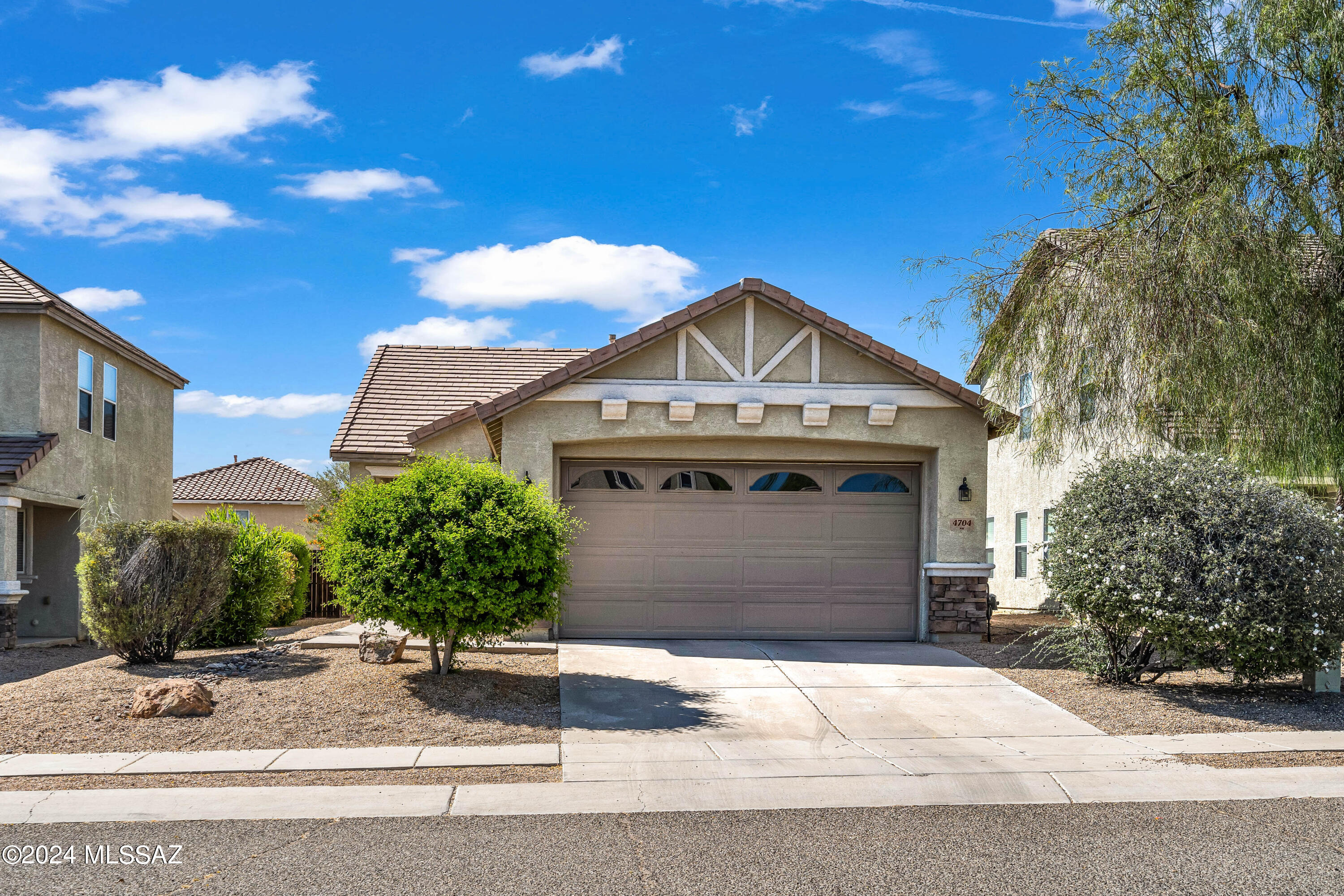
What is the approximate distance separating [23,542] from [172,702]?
32.8 feet

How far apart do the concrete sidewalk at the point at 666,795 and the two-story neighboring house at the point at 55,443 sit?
9211 millimetres

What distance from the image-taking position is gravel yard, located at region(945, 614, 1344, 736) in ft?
27.8

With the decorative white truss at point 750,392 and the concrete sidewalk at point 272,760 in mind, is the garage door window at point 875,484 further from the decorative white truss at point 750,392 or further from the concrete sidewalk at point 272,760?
the concrete sidewalk at point 272,760

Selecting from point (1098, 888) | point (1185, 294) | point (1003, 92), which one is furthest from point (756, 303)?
point (1098, 888)

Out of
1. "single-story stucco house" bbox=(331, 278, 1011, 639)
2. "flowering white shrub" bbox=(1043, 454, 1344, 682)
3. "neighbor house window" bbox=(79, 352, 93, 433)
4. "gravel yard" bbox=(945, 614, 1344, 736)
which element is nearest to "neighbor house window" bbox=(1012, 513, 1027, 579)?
"single-story stucco house" bbox=(331, 278, 1011, 639)

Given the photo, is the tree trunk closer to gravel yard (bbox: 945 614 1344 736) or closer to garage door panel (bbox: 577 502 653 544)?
garage door panel (bbox: 577 502 653 544)

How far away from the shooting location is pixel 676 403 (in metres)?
12.1

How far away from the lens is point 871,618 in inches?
509

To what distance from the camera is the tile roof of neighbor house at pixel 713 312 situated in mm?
12016

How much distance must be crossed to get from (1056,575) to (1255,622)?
5.88 feet


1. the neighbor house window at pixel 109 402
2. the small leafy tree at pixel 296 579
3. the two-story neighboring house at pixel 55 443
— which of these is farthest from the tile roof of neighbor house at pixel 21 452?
the small leafy tree at pixel 296 579

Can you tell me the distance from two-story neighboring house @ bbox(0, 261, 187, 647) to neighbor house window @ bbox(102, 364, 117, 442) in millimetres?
32

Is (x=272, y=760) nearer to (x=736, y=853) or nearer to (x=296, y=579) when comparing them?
(x=736, y=853)

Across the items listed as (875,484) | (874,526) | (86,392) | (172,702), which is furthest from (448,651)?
(86,392)
